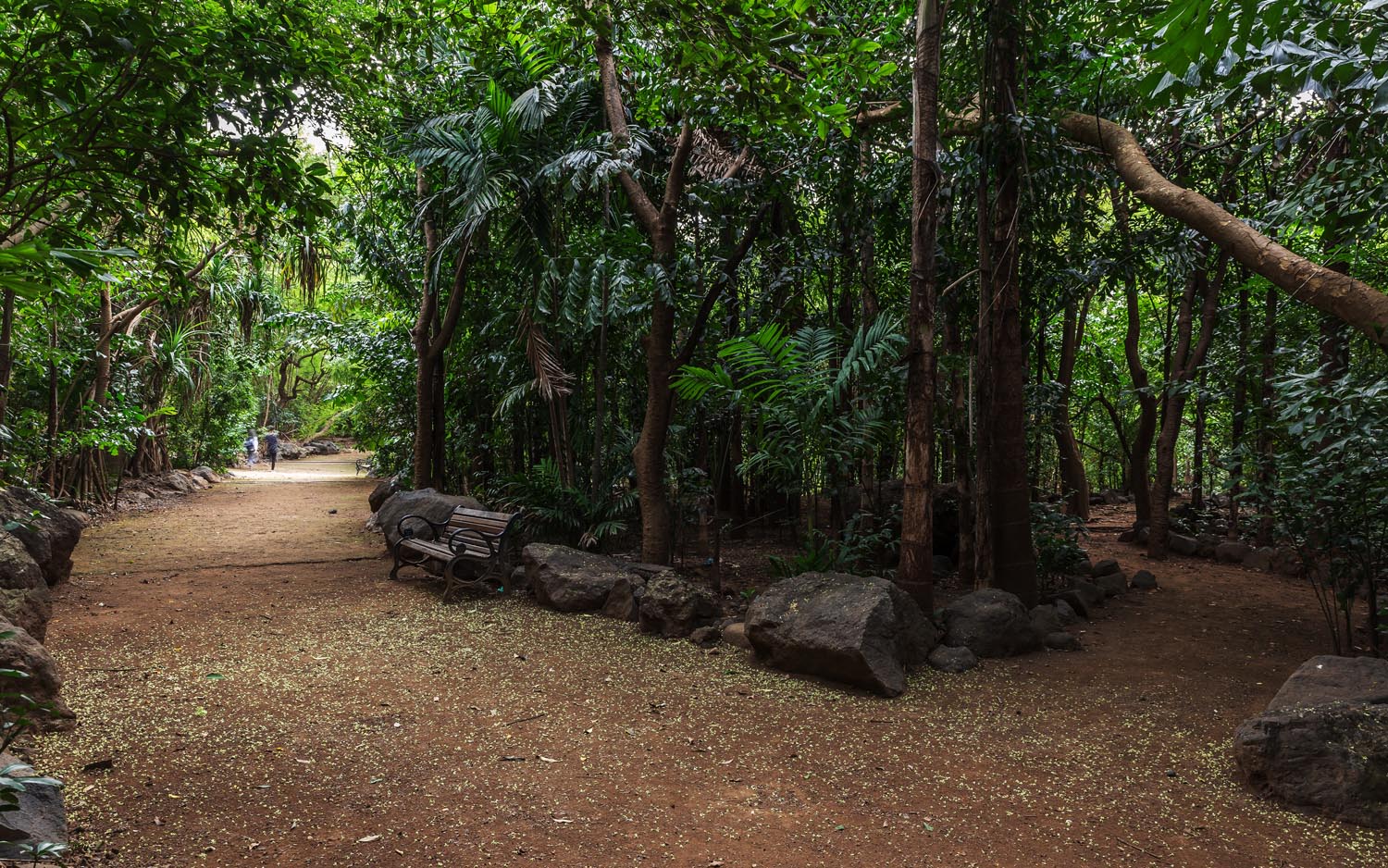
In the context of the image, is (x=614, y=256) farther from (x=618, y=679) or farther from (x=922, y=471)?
(x=618, y=679)

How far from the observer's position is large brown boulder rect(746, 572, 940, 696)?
14.3 ft

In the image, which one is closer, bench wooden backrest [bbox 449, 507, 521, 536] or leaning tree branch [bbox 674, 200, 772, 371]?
leaning tree branch [bbox 674, 200, 772, 371]

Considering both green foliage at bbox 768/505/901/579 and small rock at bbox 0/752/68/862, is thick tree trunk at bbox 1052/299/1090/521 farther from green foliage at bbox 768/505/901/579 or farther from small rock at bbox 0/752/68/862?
small rock at bbox 0/752/68/862

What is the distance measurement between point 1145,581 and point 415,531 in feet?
22.6

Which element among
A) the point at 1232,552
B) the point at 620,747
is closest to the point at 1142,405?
the point at 1232,552

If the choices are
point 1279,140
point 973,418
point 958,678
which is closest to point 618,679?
point 958,678

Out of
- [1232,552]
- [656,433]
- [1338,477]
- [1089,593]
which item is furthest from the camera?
[1232,552]

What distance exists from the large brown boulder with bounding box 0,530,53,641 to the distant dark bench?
259 cm

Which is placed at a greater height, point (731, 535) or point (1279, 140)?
point (1279, 140)

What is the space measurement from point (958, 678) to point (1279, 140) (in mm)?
3236

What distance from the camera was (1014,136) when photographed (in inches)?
208

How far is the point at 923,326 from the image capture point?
16.7 feet

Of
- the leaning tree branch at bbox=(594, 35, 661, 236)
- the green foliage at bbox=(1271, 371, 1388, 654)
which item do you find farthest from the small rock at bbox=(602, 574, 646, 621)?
the green foliage at bbox=(1271, 371, 1388, 654)

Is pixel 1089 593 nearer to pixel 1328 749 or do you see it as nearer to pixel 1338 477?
pixel 1338 477
